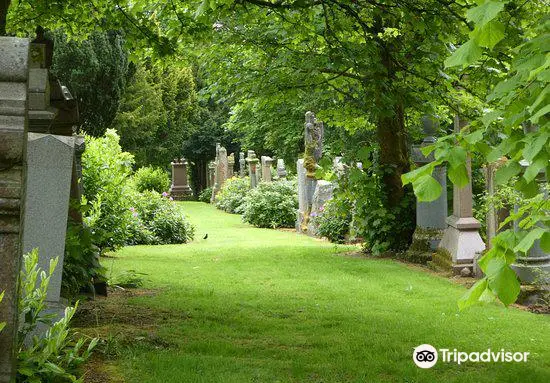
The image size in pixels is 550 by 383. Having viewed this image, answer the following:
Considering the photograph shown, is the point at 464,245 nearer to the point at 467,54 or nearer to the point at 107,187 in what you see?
the point at 107,187

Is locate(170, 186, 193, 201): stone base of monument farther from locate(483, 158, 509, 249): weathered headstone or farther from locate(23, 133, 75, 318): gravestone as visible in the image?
locate(23, 133, 75, 318): gravestone

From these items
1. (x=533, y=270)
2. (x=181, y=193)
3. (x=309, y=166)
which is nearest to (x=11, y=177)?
(x=533, y=270)

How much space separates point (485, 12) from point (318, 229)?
17207mm

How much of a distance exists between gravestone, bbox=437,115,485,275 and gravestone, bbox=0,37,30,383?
8.62 meters

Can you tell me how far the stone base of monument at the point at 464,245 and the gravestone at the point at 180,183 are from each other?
118ft

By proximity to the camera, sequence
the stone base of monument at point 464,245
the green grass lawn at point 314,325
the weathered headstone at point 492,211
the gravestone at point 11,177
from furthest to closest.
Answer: the stone base of monument at point 464,245 < the weathered headstone at point 492,211 < the green grass lawn at point 314,325 < the gravestone at point 11,177

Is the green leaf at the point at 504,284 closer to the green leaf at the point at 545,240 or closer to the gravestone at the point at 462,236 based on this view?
the green leaf at the point at 545,240

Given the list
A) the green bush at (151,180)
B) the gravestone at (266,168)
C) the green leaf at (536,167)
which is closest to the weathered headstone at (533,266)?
the green leaf at (536,167)

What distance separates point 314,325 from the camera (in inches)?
285

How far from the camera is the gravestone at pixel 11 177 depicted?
10.9 feet

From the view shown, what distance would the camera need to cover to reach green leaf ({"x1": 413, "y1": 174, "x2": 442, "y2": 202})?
9.77 ft

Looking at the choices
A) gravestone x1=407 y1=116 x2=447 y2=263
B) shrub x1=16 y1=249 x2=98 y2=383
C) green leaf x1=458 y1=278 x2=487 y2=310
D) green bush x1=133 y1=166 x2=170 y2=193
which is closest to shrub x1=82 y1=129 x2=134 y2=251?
gravestone x1=407 y1=116 x2=447 y2=263

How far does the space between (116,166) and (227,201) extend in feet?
66.9

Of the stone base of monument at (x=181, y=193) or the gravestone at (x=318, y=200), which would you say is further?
the stone base of monument at (x=181, y=193)
